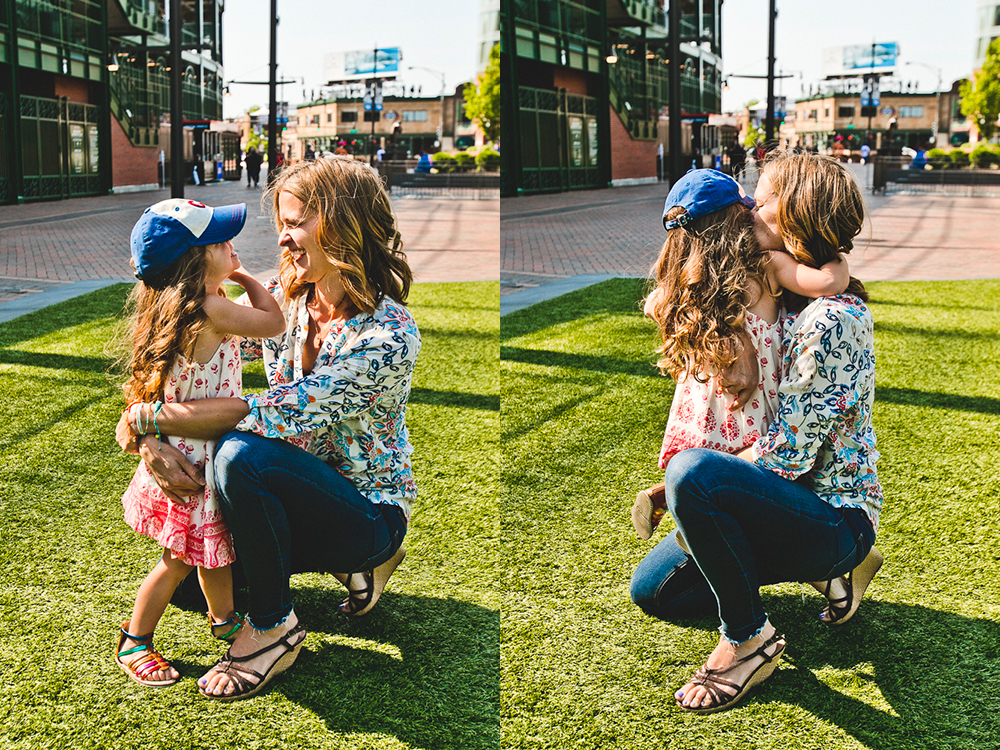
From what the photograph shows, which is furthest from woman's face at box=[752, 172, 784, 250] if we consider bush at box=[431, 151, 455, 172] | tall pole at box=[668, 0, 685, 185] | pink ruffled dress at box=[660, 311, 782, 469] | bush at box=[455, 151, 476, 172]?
bush at box=[455, 151, 476, 172]

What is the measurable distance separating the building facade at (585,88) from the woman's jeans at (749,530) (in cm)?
2282

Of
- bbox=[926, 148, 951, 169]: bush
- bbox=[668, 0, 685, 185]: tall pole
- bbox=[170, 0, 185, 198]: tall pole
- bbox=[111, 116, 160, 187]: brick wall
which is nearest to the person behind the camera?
bbox=[668, 0, 685, 185]: tall pole

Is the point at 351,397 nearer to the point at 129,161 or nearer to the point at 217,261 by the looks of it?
the point at 217,261

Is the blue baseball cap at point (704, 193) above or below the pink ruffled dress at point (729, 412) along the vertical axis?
above

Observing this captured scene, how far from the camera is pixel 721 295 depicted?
7.20 feet

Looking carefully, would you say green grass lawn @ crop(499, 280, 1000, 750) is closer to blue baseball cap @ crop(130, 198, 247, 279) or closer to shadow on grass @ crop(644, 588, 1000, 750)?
shadow on grass @ crop(644, 588, 1000, 750)

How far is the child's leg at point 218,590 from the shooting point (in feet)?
7.76

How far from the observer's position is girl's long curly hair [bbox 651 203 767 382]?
2.19 m

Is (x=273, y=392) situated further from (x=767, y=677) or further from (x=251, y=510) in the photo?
(x=767, y=677)

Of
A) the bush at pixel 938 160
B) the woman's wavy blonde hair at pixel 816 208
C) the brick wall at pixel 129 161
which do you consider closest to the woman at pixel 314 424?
the woman's wavy blonde hair at pixel 816 208

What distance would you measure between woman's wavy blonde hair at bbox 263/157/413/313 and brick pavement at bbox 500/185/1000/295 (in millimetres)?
3931

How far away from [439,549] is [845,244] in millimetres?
1751

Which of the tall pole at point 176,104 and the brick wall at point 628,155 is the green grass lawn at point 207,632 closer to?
the tall pole at point 176,104

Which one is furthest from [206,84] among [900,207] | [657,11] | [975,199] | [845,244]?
[657,11]
